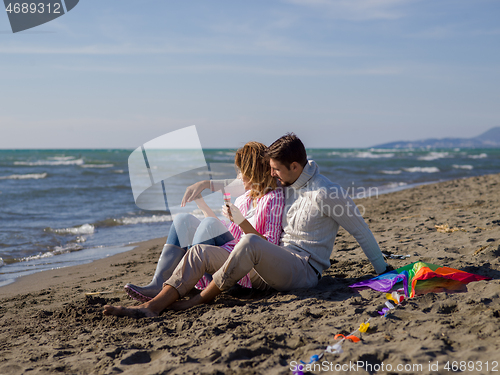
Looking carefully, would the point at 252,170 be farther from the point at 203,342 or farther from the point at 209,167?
the point at 203,342

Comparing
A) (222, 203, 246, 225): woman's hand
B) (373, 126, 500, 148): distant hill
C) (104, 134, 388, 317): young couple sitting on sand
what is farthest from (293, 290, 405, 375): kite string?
(373, 126, 500, 148): distant hill

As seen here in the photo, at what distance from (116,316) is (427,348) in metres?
2.03

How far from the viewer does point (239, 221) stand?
9.59 ft

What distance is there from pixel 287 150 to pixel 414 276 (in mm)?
1272

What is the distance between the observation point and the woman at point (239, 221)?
2975 mm

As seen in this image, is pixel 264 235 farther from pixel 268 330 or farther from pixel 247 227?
pixel 268 330

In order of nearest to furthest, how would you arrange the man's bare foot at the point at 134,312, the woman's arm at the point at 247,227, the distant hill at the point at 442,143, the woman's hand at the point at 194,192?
1. the man's bare foot at the point at 134,312
2. the woman's arm at the point at 247,227
3. the woman's hand at the point at 194,192
4. the distant hill at the point at 442,143

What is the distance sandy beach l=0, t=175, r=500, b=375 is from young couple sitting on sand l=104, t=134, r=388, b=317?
0.15 meters

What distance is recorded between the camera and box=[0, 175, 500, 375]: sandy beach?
1950 millimetres

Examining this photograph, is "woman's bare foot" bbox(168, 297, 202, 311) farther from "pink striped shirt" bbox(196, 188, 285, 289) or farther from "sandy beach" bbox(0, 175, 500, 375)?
"pink striped shirt" bbox(196, 188, 285, 289)

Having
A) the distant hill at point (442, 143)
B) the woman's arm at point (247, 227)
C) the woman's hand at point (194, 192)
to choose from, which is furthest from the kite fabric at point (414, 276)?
the distant hill at point (442, 143)

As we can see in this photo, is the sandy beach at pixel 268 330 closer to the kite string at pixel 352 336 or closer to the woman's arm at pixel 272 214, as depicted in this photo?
the kite string at pixel 352 336

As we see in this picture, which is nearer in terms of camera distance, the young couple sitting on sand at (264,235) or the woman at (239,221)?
the young couple sitting on sand at (264,235)

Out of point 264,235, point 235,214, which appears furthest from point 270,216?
point 235,214
